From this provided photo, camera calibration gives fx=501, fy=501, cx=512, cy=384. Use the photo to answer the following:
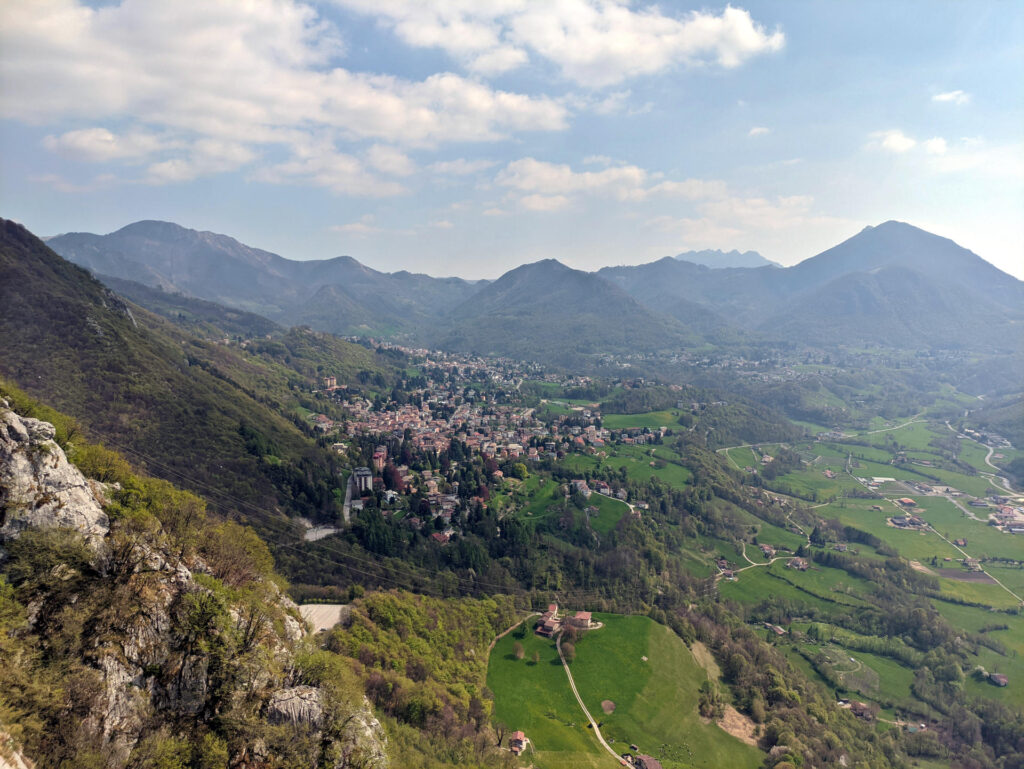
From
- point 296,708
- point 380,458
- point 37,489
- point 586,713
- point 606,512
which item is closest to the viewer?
point 37,489

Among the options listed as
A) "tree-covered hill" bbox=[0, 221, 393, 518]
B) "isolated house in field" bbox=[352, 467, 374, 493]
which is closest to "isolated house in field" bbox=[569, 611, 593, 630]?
"tree-covered hill" bbox=[0, 221, 393, 518]

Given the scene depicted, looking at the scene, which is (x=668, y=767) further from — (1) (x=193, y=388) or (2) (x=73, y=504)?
(1) (x=193, y=388)

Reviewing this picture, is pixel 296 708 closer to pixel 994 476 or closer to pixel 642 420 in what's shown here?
pixel 642 420

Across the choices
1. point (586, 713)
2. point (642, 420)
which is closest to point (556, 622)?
point (586, 713)

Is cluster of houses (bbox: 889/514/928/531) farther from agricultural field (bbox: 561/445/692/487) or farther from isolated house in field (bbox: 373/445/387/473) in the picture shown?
isolated house in field (bbox: 373/445/387/473)

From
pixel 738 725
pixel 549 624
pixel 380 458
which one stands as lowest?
pixel 738 725

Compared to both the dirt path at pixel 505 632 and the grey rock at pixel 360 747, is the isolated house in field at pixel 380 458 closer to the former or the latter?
the dirt path at pixel 505 632
